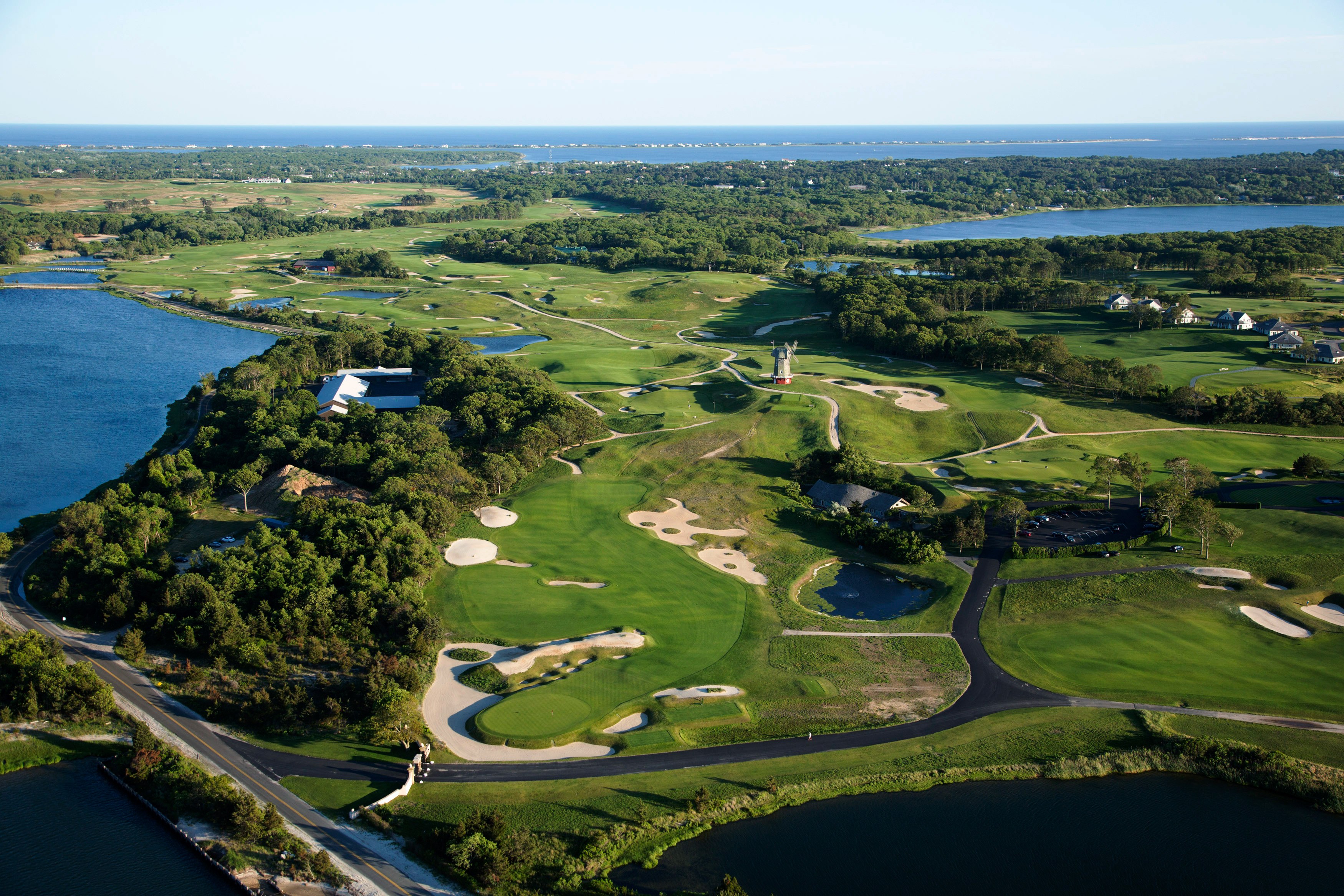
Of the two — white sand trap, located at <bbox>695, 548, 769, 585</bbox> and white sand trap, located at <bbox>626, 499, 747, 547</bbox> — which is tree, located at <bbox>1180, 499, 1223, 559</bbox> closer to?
white sand trap, located at <bbox>695, 548, 769, 585</bbox>

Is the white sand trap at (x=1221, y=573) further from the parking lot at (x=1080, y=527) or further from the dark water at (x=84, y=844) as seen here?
the dark water at (x=84, y=844)

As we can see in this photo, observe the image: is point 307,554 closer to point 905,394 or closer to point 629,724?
point 629,724

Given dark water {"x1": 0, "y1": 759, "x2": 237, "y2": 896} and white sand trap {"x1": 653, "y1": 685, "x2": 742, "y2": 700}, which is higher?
white sand trap {"x1": 653, "y1": 685, "x2": 742, "y2": 700}

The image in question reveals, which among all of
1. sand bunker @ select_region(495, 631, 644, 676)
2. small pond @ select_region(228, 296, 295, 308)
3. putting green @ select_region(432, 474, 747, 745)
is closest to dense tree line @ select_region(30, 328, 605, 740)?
putting green @ select_region(432, 474, 747, 745)

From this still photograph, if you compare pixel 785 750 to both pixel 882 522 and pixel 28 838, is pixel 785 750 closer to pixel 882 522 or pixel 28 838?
pixel 882 522

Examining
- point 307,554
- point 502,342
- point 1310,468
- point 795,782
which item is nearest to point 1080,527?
point 1310,468

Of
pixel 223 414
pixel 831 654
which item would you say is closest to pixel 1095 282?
pixel 831 654
